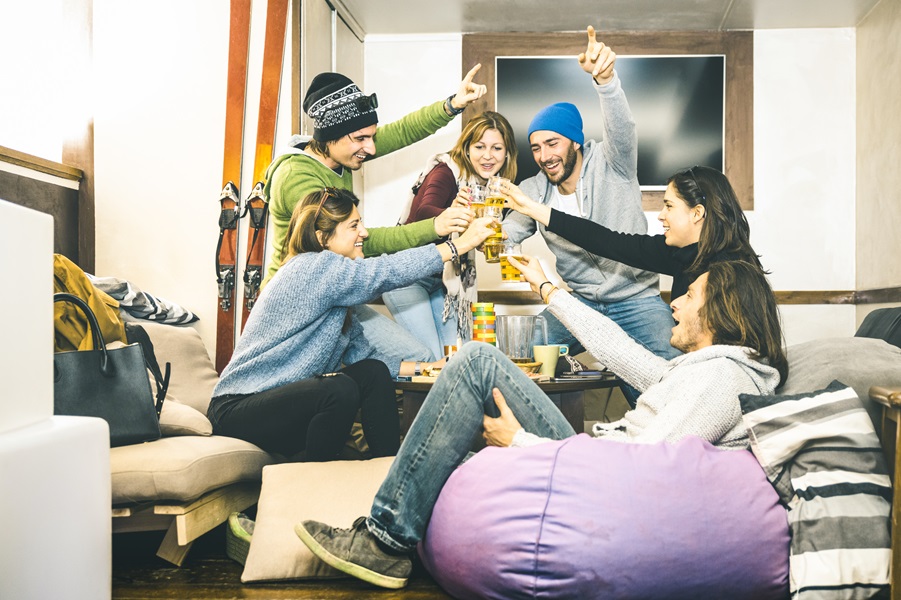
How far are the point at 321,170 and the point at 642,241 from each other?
4.13 feet

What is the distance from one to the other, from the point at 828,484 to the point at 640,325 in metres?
1.54

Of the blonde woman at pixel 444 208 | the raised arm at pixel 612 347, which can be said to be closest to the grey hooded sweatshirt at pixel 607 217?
the blonde woman at pixel 444 208

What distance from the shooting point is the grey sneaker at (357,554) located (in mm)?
1820

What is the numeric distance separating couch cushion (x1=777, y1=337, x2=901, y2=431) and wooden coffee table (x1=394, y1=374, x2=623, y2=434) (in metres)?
0.58

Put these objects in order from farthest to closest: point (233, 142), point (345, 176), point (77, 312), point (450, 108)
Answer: point (233, 142) < point (450, 108) < point (345, 176) < point (77, 312)

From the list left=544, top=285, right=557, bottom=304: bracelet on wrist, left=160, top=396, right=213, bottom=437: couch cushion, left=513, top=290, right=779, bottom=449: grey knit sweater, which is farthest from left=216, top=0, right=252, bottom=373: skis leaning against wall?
left=513, top=290, right=779, bottom=449: grey knit sweater

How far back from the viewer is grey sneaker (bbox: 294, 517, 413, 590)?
5.97 feet

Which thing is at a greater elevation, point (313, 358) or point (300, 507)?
point (313, 358)

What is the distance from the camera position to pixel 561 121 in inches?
125

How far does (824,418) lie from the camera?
164cm

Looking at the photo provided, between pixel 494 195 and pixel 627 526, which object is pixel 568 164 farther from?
pixel 627 526

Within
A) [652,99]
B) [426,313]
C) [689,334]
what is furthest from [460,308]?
Result: [652,99]

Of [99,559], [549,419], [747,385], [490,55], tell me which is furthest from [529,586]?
[490,55]

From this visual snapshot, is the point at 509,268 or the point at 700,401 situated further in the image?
the point at 509,268
